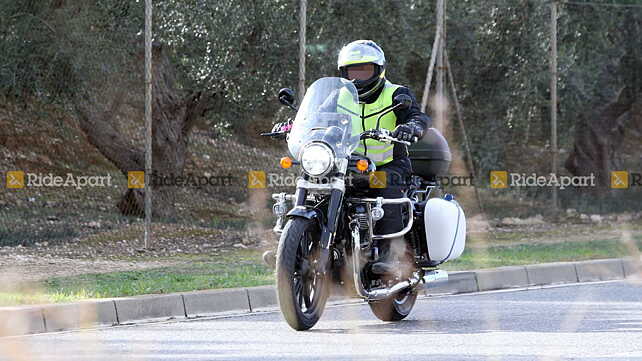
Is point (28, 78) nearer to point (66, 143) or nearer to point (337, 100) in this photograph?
point (66, 143)

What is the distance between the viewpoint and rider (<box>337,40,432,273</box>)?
8.93m

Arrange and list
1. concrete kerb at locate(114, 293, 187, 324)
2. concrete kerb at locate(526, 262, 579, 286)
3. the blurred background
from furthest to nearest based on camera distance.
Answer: the blurred background < concrete kerb at locate(526, 262, 579, 286) < concrete kerb at locate(114, 293, 187, 324)

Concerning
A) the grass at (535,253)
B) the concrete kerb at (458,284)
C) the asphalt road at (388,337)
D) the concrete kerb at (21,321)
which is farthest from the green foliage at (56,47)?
the concrete kerb at (21,321)

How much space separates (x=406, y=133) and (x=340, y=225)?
75cm

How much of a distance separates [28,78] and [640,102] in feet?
48.3

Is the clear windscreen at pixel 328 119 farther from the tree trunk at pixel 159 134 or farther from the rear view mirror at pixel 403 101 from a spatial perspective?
the tree trunk at pixel 159 134

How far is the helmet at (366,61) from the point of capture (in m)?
9.01

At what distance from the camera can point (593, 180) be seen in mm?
27156

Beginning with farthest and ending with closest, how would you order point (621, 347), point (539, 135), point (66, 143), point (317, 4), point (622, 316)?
1. point (539, 135)
2. point (66, 143)
3. point (317, 4)
4. point (622, 316)
5. point (621, 347)

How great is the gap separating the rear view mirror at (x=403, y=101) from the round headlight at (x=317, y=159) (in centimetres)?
67

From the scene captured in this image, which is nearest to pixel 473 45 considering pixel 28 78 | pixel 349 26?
pixel 349 26

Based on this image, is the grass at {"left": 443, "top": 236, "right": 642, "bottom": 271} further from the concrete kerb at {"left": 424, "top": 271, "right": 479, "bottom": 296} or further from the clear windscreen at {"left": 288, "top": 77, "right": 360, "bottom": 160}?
the clear windscreen at {"left": 288, "top": 77, "right": 360, "bottom": 160}

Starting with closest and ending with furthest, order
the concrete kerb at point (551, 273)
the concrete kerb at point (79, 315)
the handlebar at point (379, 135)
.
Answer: the handlebar at point (379, 135), the concrete kerb at point (79, 315), the concrete kerb at point (551, 273)

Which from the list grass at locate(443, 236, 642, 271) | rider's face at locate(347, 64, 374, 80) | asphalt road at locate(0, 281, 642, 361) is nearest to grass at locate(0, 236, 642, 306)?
grass at locate(443, 236, 642, 271)
